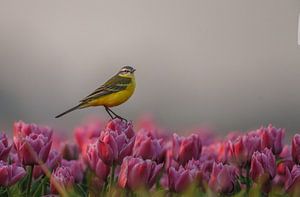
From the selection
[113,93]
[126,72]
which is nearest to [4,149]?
[113,93]

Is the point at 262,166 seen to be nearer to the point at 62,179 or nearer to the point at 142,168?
the point at 142,168

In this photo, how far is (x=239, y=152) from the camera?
6.88 ft

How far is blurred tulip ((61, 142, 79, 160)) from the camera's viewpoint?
104 inches

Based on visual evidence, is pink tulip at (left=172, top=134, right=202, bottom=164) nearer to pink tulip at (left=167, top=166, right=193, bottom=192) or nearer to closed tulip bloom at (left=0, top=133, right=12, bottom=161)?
pink tulip at (left=167, top=166, right=193, bottom=192)

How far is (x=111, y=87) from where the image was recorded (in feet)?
11.3

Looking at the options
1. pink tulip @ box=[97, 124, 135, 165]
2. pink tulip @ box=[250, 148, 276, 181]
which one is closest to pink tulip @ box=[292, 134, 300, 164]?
pink tulip @ box=[250, 148, 276, 181]

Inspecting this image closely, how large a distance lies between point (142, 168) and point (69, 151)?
866 millimetres

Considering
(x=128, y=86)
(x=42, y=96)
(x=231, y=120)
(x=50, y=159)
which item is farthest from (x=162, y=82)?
(x=50, y=159)

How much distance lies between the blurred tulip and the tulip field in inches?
11.3

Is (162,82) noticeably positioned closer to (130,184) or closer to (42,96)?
(42,96)

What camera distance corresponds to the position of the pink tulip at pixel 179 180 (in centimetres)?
185

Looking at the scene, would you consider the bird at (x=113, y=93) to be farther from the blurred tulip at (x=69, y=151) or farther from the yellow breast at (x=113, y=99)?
the blurred tulip at (x=69, y=151)

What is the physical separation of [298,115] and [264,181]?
519cm

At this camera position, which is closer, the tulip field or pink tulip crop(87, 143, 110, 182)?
the tulip field
